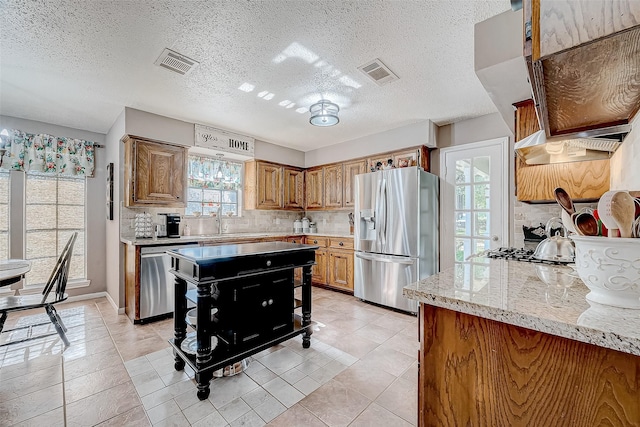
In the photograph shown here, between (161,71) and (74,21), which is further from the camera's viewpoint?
(161,71)

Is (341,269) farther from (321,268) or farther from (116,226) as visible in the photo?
(116,226)

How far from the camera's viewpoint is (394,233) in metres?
3.57

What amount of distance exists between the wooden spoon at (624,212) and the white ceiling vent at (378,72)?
1.96m

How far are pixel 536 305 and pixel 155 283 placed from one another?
138 inches

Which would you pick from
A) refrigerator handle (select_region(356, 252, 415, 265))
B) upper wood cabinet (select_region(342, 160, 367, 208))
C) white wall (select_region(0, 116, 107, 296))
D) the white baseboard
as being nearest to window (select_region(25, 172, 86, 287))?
white wall (select_region(0, 116, 107, 296))

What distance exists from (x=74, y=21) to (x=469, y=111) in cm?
377

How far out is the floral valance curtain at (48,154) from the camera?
3.39 metres

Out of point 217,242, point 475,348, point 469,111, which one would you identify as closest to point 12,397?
point 217,242

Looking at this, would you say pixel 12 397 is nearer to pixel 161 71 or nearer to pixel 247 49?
pixel 161 71

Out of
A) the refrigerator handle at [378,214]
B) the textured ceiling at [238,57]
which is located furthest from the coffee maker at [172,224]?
the refrigerator handle at [378,214]

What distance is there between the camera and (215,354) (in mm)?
1983

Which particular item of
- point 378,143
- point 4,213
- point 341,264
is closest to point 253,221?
point 341,264

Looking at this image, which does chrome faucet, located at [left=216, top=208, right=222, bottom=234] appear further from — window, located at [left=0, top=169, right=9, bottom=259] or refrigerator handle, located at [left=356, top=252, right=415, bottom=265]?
window, located at [left=0, top=169, right=9, bottom=259]

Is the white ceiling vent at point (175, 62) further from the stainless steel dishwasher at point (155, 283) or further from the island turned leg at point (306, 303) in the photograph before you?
the island turned leg at point (306, 303)
